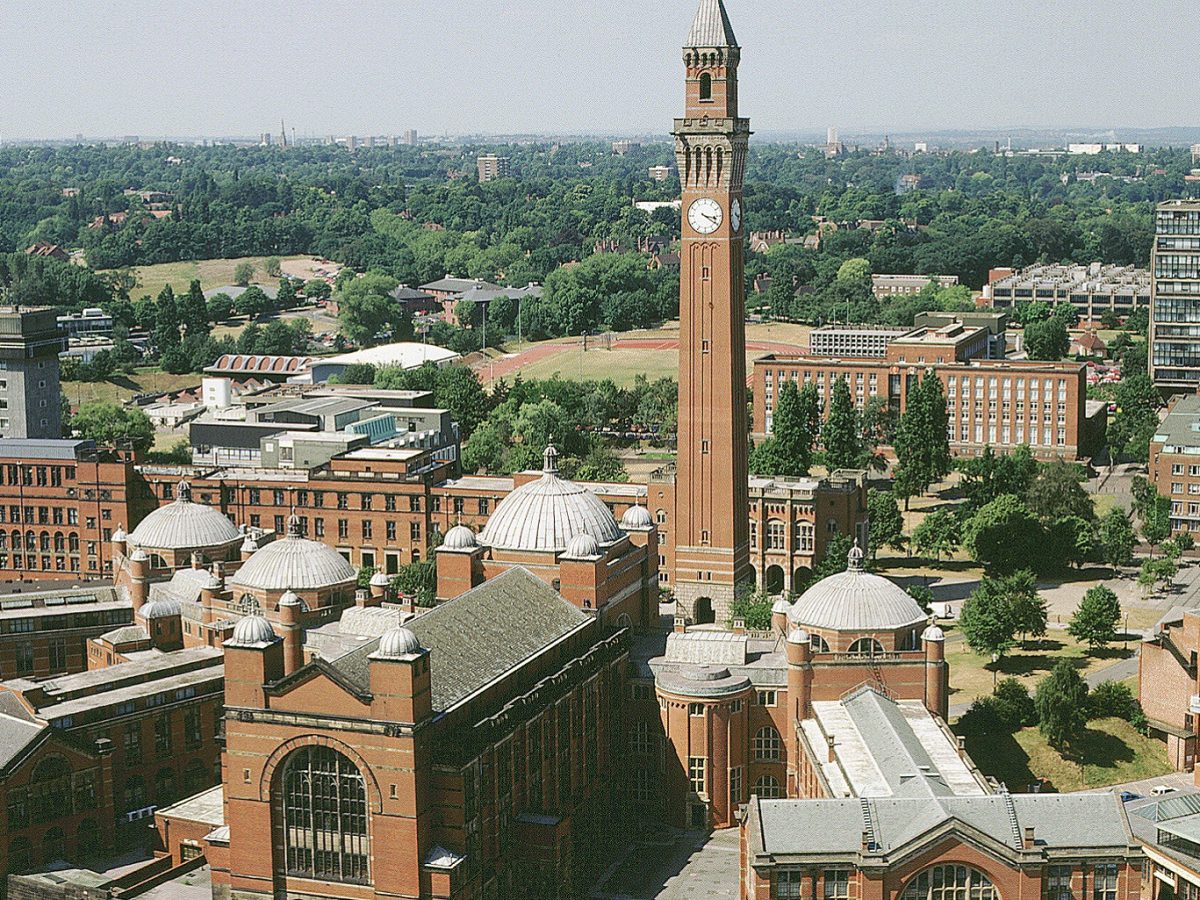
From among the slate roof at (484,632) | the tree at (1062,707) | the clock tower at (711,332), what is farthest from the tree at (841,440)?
the slate roof at (484,632)

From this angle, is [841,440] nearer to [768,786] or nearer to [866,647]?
[866,647]

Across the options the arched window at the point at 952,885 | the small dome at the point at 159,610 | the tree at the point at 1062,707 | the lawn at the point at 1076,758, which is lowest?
the lawn at the point at 1076,758

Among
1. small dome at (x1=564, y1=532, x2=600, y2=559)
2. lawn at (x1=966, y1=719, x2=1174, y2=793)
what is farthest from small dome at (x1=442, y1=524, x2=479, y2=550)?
lawn at (x1=966, y1=719, x2=1174, y2=793)

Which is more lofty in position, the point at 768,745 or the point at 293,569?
the point at 293,569

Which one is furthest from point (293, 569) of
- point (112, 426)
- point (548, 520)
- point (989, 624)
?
point (112, 426)

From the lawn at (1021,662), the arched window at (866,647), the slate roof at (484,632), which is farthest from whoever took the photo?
the lawn at (1021,662)

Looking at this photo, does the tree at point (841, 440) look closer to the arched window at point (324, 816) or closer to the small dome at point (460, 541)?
the small dome at point (460, 541)
